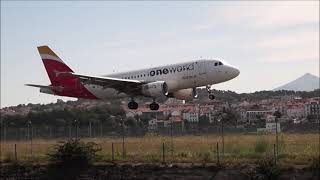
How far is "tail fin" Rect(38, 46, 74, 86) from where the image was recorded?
49719 mm

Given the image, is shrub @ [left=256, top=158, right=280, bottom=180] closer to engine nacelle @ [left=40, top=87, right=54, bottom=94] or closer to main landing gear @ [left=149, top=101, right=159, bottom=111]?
main landing gear @ [left=149, top=101, right=159, bottom=111]

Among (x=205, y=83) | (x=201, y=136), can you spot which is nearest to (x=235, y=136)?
(x=201, y=136)

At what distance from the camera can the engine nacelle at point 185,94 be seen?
44.9 m

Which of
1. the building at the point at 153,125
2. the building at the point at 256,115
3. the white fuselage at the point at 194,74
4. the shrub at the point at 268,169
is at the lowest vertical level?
the shrub at the point at 268,169

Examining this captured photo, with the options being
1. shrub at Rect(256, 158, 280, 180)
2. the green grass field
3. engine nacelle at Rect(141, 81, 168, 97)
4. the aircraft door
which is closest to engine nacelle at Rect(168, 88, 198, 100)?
the aircraft door

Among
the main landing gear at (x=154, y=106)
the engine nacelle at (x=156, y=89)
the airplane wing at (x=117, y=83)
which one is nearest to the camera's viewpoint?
the engine nacelle at (x=156, y=89)

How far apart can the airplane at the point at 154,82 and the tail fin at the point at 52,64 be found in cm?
104

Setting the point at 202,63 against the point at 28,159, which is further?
the point at 202,63

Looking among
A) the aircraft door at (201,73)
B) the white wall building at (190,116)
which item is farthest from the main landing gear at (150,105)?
the white wall building at (190,116)

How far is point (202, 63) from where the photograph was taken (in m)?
42.7

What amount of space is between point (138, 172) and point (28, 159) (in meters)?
8.92

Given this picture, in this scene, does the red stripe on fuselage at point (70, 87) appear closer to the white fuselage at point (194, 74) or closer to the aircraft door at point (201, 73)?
the white fuselage at point (194, 74)

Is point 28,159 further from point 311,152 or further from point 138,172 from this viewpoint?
point 311,152

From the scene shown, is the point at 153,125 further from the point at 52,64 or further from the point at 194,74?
the point at 194,74
